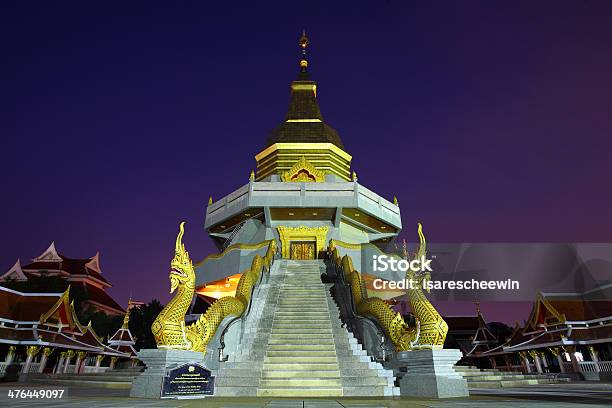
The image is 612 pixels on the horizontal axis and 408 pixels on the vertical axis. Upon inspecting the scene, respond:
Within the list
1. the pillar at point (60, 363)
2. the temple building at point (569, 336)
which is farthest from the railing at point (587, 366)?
the pillar at point (60, 363)

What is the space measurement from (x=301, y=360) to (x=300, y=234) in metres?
13.6

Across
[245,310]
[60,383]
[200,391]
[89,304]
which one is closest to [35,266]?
[89,304]

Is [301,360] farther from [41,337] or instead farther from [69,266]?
[69,266]

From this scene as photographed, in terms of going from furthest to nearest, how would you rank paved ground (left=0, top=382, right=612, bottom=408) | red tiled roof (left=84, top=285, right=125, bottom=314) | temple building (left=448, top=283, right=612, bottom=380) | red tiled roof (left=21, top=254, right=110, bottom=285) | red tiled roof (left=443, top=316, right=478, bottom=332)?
red tiled roof (left=21, top=254, right=110, bottom=285) < red tiled roof (left=84, top=285, right=125, bottom=314) < red tiled roof (left=443, top=316, right=478, bottom=332) < temple building (left=448, top=283, right=612, bottom=380) < paved ground (left=0, top=382, right=612, bottom=408)

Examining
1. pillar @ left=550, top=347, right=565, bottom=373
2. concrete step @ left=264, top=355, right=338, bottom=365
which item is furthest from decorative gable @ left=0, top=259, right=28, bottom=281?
pillar @ left=550, top=347, right=565, bottom=373

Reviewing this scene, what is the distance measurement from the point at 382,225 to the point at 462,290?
6.79 metres

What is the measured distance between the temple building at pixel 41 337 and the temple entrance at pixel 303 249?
470 inches

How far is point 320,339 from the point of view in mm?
10641

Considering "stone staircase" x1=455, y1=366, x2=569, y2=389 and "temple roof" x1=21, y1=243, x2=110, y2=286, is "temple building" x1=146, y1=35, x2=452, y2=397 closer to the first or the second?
"stone staircase" x1=455, y1=366, x2=569, y2=389

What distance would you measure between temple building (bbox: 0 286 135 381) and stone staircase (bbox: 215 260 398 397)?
1243 cm

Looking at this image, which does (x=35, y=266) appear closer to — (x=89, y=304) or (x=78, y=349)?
(x=89, y=304)

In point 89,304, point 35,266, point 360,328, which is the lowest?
point 360,328

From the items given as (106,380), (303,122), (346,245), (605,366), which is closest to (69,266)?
(303,122)

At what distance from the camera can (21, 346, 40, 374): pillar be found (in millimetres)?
17328
